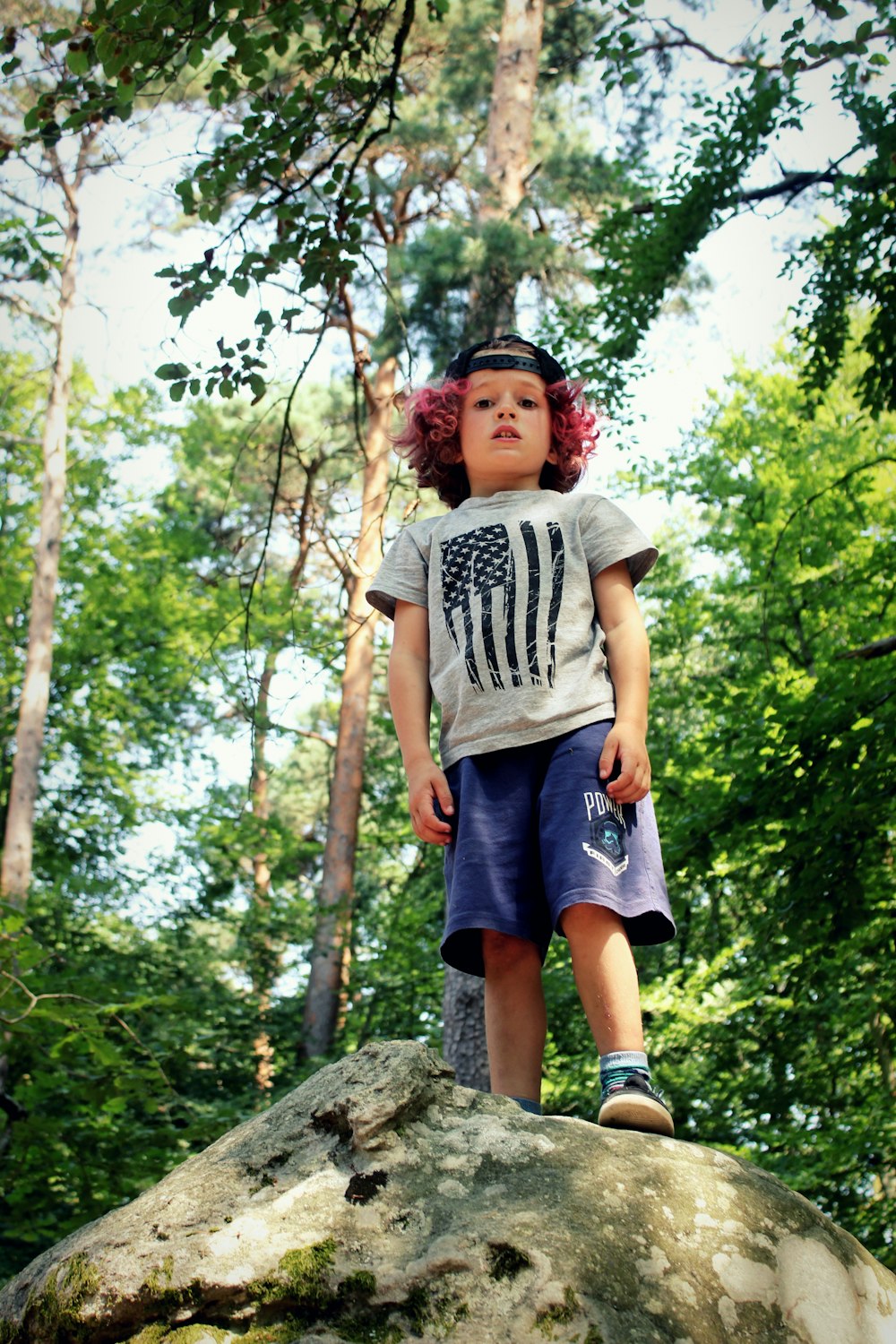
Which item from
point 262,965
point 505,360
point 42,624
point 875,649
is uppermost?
point 42,624

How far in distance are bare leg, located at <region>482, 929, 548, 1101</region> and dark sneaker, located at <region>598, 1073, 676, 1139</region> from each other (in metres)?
0.35

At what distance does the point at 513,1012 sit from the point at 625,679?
72cm

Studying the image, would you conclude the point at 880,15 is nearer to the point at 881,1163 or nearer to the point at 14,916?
the point at 14,916

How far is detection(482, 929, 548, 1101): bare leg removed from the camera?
7.47 ft

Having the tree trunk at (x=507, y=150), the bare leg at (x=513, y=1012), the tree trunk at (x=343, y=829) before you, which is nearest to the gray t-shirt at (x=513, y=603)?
the bare leg at (x=513, y=1012)

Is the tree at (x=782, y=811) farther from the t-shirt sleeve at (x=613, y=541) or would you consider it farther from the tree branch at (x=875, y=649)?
the t-shirt sleeve at (x=613, y=541)

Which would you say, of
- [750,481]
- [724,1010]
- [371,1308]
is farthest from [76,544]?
[371,1308]

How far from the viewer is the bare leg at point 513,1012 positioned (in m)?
2.28

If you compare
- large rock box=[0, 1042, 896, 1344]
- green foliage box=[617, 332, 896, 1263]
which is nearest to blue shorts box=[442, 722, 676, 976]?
large rock box=[0, 1042, 896, 1344]

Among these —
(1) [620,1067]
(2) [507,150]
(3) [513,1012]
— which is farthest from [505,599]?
(2) [507,150]

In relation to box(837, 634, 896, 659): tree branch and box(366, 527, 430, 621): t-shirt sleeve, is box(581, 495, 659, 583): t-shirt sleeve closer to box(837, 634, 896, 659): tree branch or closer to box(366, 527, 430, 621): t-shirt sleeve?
box(366, 527, 430, 621): t-shirt sleeve

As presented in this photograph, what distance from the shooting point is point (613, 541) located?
8.22 ft

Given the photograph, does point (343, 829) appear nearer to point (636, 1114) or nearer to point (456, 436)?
point (456, 436)

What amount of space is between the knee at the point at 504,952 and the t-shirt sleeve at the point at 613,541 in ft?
2.71
